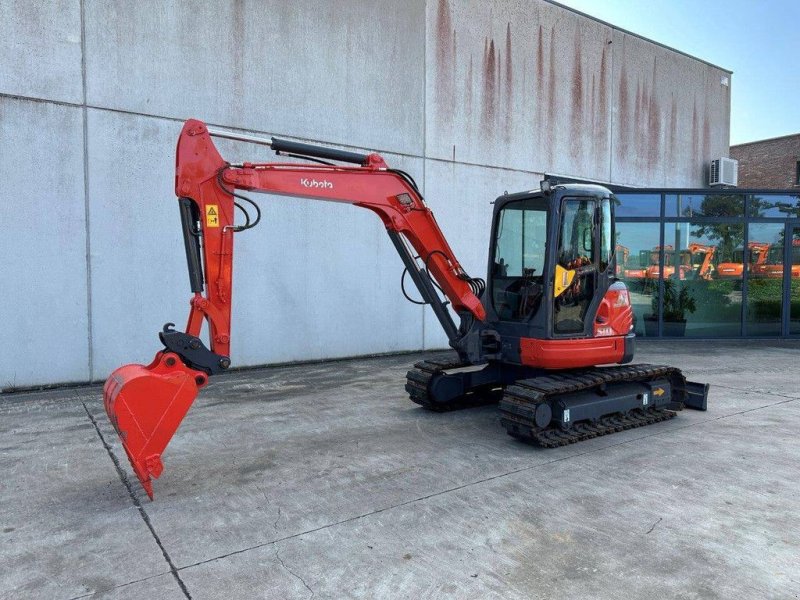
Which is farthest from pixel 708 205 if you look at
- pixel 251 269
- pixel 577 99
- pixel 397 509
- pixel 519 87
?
pixel 397 509

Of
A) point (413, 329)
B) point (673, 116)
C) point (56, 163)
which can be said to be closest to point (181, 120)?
point (56, 163)

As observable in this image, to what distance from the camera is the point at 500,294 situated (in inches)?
248

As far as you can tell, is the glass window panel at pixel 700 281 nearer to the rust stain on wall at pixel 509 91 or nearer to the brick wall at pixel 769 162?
the rust stain on wall at pixel 509 91

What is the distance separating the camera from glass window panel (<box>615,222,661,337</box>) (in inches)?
494

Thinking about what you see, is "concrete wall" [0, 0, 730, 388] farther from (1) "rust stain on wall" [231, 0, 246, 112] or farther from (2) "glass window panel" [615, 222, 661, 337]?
(2) "glass window panel" [615, 222, 661, 337]

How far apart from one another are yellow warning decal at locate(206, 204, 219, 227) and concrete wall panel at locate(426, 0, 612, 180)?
6.94 m

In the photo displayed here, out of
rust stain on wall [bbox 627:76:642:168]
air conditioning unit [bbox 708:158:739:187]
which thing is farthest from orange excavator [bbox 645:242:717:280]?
air conditioning unit [bbox 708:158:739:187]

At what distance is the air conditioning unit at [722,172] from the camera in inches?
607

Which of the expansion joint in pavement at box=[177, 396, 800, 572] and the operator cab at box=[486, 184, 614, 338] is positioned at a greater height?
the operator cab at box=[486, 184, 614, 338]

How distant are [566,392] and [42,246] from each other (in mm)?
6816

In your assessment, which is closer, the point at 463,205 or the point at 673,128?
the point at 463,205

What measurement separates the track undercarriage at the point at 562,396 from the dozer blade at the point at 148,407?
2845 mm

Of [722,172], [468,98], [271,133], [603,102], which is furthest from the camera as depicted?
[722,172]

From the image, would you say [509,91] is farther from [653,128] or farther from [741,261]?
[741,261]
